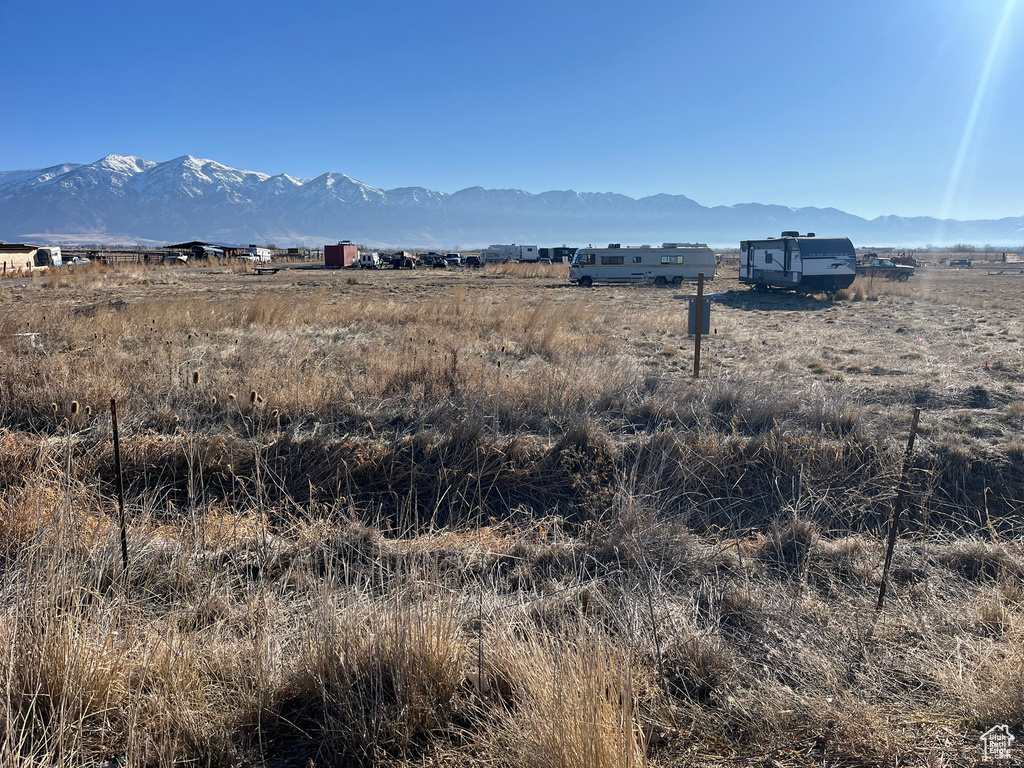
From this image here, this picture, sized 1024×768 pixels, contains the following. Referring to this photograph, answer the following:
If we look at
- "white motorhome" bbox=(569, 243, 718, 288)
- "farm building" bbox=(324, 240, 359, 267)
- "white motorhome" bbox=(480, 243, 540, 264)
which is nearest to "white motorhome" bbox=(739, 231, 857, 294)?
"white motorhome" bbox=(569, 243, 718, 288)

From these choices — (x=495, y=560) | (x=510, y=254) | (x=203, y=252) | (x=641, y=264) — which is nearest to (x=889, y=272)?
(x=641, y=264)

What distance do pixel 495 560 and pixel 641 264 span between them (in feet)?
128

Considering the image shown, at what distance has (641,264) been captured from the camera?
41312 mm

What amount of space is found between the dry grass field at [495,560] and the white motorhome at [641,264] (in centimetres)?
3055

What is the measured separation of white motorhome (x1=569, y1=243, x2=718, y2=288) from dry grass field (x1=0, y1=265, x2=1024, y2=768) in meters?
30.6

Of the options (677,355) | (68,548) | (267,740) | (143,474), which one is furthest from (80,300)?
(267,740)

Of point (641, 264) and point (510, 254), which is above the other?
point (510, 254)

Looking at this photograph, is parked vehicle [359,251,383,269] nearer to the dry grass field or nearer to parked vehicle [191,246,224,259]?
parked vehicle [191,246,224,259]

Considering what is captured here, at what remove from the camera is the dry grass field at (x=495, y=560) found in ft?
7.88

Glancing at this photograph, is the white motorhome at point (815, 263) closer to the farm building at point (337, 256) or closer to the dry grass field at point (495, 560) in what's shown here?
the dry grass field at point (495, 560)

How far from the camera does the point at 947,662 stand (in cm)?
288

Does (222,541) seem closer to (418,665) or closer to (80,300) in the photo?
(418,665)

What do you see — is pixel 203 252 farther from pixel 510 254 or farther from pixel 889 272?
pixel 889 272

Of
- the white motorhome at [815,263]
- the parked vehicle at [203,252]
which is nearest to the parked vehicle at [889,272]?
the white motorhome at [815,263]
